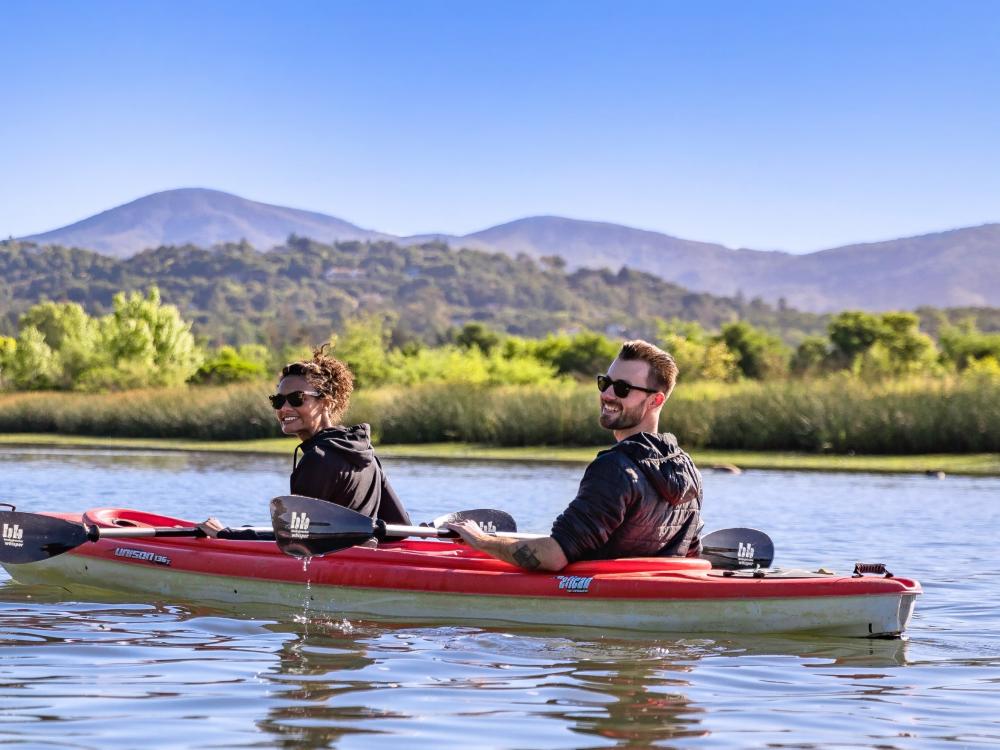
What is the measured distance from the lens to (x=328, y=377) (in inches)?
345

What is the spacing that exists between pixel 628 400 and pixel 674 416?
21.6 meters

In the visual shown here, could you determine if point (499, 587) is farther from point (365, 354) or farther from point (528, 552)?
point (365, 354)

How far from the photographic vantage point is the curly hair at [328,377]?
8703 millimetres

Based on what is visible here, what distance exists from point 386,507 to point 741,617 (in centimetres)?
239

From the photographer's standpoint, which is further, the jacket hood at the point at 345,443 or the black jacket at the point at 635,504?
the jacket hood at the point at 345,443

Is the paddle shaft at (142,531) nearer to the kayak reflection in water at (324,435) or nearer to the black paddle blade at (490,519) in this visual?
the kayak reflection in water at (324,435)

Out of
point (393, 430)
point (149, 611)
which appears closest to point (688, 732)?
point (149, 611)

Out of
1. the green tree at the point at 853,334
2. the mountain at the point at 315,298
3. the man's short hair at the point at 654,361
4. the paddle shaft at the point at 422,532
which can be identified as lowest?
the paddle shaft at the point at 422,532

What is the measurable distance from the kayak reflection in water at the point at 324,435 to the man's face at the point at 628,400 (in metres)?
1.76

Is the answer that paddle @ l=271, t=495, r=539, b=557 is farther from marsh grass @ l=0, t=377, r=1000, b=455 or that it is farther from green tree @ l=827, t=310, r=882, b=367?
green tree @ l=827, t=310, r=882, b=367

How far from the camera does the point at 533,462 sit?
1046 inches

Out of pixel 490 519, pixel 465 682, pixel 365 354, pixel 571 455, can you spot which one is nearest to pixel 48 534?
pixel 490 519

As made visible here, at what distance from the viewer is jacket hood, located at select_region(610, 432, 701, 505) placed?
7.45 m

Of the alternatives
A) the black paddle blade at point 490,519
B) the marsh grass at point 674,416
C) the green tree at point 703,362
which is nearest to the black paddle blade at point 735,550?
the black paddle blade at point 490,519
